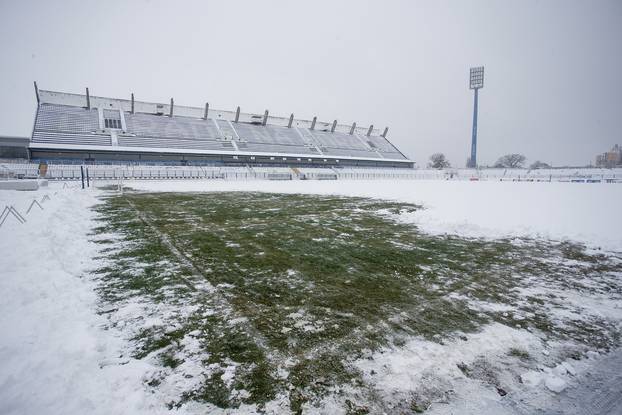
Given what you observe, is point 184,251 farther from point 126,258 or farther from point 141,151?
point 141,151

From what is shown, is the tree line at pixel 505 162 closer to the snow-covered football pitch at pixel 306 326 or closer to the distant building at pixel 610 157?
the distant building at pixel 610 157

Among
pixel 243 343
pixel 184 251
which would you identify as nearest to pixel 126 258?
pixel 184 251

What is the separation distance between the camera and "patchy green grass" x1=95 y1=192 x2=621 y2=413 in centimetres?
237

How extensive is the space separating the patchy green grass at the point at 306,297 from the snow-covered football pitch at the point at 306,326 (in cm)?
2

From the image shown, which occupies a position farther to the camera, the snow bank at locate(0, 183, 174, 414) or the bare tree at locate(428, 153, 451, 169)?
the bare tree at locate(428, 153, 451, 169)

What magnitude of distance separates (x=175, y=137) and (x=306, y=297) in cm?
5331

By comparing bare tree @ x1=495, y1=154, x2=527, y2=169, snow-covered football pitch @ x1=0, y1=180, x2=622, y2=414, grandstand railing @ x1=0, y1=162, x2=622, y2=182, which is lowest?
snow-covered football pitch @ x1=0, y1=180, x2=622, y2=414

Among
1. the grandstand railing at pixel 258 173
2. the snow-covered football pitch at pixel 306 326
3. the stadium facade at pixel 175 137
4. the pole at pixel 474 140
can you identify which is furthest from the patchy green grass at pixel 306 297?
the pole at pixel 474 140

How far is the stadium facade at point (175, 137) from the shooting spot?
41.7 metres

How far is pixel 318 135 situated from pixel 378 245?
64945 millimetres

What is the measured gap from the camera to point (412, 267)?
196 inches

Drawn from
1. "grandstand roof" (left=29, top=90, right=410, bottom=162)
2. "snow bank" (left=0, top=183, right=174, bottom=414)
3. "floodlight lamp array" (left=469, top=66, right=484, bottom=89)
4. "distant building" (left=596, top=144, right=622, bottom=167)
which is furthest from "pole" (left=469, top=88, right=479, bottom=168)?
"snow bank" (left=0, top=183, right=174, bottom=414)

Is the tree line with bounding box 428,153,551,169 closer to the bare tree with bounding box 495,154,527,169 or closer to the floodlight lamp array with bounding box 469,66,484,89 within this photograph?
the bare tree with bounding box 495,154,527,169

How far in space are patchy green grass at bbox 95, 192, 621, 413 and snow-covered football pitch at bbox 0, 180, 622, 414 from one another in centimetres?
2
